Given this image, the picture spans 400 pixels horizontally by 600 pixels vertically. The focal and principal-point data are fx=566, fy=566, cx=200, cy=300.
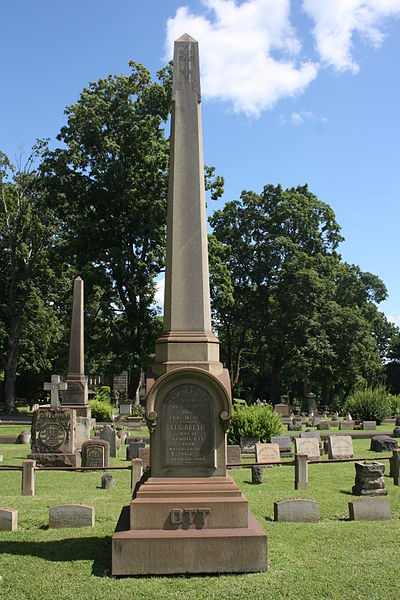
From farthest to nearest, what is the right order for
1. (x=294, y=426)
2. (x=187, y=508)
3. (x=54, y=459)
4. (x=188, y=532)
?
1. (x=294, y=426)
2. (x=54, y=459)
3. (x=187, y=508)
4. (x=188, y=532)

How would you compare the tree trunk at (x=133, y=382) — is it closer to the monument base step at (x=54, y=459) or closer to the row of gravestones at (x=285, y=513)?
the monument base step at (x=54, y=459)

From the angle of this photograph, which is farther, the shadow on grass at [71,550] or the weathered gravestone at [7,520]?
the weathered gravestone at [7,520]

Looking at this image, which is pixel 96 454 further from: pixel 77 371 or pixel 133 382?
pixel 133 382

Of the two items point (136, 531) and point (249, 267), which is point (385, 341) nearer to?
point (249, 267)

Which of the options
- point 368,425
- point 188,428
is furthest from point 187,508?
point 368,425

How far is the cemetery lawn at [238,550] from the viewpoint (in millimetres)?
5477

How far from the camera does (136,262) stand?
1178 inches

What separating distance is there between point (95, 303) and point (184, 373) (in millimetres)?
26091

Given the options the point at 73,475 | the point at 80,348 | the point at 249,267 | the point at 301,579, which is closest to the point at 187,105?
the point at 301,579

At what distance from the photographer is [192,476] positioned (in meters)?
6.63

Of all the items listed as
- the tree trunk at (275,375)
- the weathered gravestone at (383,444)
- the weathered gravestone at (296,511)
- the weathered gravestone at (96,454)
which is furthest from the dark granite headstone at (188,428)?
the tree trunk at (275,375)

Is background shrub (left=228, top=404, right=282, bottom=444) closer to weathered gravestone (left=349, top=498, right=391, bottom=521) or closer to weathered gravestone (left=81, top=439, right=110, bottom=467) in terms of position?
weathered gravestone (left=81, top=439, right=110, bottom=467)

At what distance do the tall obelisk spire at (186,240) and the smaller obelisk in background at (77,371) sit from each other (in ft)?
52.4

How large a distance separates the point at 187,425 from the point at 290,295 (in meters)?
32.4
